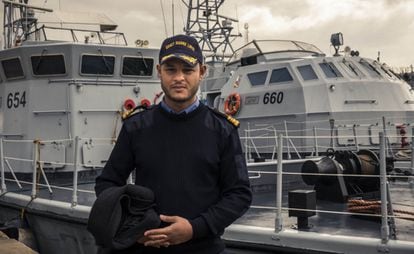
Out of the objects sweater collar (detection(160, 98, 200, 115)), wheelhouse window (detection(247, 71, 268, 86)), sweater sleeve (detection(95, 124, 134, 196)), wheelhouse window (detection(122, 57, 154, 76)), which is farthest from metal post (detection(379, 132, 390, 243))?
wheelhouse window (detection(247, 71, 268, 86))

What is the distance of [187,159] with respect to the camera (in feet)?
6.56

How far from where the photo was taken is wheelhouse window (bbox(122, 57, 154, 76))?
8570mm

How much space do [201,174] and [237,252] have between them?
2.39 meters

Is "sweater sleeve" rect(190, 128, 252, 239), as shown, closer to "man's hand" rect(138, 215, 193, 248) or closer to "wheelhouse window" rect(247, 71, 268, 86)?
"man's hand" rect(138, 215, 193, 248)

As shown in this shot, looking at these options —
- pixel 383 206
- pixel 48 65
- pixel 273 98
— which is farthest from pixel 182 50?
pixel 273 98

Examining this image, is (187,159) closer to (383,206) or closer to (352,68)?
(383,206)

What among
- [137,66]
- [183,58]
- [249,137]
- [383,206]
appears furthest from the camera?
[137,66]

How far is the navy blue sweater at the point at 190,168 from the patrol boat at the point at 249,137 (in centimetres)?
191

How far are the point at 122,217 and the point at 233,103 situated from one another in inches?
502

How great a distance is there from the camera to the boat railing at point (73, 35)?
923 centimetres

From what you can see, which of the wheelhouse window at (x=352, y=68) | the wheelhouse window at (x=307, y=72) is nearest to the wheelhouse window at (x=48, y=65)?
the wheelhouse window at (x=307, y=72)

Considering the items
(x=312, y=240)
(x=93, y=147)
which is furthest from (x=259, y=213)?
(x=93, y=147)

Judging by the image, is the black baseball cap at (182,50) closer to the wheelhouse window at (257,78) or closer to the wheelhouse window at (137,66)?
the wheelhouse window at (137,66)

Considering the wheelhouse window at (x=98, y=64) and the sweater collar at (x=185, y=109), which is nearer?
the sweater collar at (x=185, y=109)
